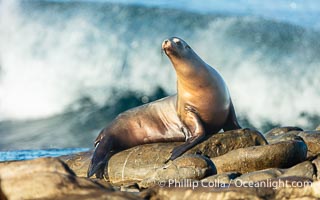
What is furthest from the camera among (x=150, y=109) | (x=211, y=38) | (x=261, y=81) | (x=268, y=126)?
(x=211, y=38)

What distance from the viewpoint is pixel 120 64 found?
23.0m

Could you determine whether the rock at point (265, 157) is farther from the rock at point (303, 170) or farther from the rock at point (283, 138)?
the rock at point (283, 138)

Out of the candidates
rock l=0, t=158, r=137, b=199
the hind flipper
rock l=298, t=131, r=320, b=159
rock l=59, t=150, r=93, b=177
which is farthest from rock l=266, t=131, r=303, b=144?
rock l=0, t=158, r=137, b=199

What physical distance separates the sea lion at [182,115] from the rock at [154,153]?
26 cm

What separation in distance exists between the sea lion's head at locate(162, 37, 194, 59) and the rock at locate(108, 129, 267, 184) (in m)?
1.22

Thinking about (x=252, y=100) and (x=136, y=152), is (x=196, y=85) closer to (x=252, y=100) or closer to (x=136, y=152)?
(x=136, y=152)

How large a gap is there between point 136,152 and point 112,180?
493mm

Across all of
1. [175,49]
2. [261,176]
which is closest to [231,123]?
[175,49]

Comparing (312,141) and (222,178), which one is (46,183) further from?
(312,141)

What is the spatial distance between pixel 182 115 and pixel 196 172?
265 cm

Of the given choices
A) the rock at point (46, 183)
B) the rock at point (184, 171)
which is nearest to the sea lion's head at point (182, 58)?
the rock at point (184, 171)

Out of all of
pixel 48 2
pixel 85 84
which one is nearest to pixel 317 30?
pixel 85 84

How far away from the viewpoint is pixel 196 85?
417 inches

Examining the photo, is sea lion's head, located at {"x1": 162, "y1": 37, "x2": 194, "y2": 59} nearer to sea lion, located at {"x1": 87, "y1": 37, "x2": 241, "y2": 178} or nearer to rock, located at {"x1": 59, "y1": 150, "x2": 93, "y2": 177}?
sea lion, located at {"x1": 87, "y1": 37, "x2": 241, "y2": 178}
